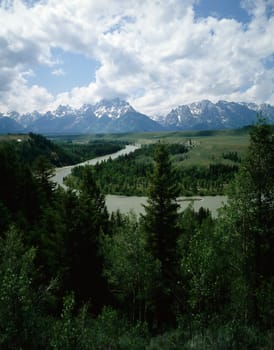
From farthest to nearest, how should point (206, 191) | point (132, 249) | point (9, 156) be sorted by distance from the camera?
point (206, 191), point (9, 156), point (132, 249)

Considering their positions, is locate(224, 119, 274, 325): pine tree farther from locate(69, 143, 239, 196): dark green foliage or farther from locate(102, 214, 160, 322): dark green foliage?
locate(69, 143, 239, 196): dark green foliage

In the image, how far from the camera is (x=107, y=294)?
23.5 m

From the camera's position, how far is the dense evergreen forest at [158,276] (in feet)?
38.3

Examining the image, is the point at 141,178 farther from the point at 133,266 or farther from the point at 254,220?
the point at 254,220

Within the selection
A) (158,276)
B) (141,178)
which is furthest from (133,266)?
(141,178)

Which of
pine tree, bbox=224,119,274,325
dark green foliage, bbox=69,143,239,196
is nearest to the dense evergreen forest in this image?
pine tree, bbox=224,119,274,325

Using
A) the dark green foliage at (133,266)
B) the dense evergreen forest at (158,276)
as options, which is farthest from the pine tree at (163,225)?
the dark green foliage at (133,266)

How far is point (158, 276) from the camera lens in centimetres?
1967

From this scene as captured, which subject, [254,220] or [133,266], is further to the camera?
[133,266]

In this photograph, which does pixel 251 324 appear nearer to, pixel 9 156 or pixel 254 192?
pixel 254 192

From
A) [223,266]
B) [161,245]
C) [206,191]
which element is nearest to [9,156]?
[161,245]

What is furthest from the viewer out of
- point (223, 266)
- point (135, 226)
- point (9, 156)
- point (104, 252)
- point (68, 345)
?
point (9, 156)

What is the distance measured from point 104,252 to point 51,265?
4.09 metres

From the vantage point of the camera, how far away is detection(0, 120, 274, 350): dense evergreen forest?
1169 cm
